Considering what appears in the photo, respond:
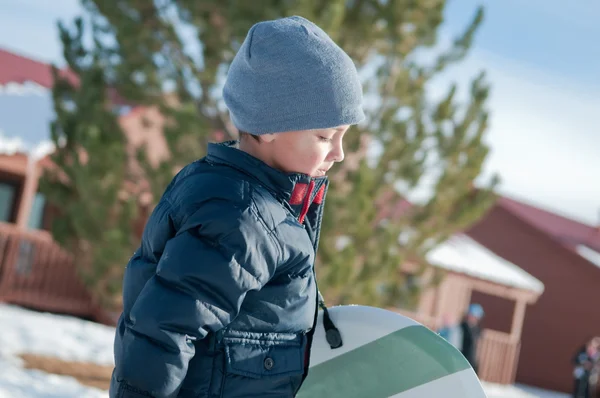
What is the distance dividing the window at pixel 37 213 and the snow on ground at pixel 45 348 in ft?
12.5

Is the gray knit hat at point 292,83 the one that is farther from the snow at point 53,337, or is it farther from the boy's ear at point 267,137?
the snow at point 53,337

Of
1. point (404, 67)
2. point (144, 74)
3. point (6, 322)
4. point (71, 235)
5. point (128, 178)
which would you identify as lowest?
point (6, 322)

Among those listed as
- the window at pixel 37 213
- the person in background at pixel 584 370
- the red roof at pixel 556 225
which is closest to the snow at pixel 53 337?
the window at pixel 37 213

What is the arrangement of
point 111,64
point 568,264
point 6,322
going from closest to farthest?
1. point 111,64
2. point 6,322
3. point 568,264

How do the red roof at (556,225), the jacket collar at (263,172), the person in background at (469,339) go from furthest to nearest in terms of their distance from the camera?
the red roof at (556,225) → the person in background at (469,339) → the jacket collar at (263,172)

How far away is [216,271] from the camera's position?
5.64 feet

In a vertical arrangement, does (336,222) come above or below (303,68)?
below

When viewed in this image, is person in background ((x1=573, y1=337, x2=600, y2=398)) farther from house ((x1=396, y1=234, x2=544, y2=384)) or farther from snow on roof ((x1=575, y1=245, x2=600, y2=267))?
snow on roof ((x1=575, y1=245, x2=600, y2=267))

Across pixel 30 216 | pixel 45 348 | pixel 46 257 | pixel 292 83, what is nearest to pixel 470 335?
pixel 45 348

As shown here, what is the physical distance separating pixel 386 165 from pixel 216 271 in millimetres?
5635

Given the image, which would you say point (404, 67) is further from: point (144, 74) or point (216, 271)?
point (216, 271)

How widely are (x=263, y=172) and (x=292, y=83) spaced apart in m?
0.24

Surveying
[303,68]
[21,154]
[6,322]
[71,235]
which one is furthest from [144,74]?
[21,154]

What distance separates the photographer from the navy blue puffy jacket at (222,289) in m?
1.70
